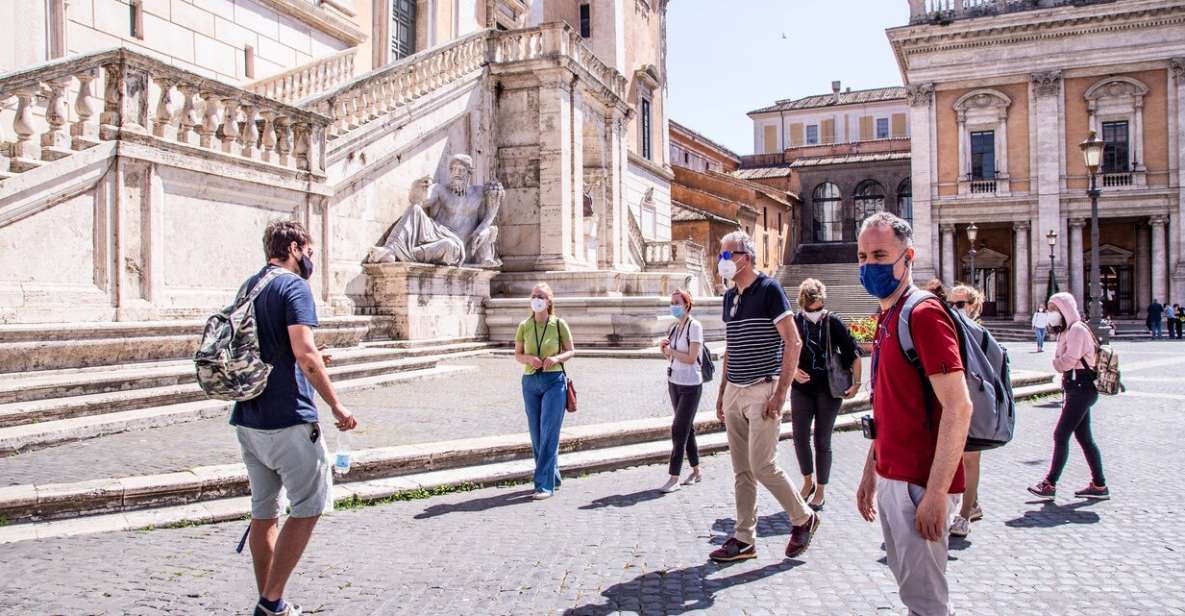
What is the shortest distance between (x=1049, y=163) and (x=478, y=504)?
136ft

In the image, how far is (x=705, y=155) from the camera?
61375mm

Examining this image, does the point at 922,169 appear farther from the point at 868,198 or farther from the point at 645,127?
the point at 868,198

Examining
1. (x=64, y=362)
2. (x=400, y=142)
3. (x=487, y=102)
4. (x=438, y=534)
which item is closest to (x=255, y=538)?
(x=438, y=534)

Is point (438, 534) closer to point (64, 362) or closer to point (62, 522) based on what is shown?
point (62, 522)

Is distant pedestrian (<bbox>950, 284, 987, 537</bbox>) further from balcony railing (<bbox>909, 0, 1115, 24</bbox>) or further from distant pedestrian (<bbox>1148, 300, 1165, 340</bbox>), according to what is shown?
balcony railing (<bbox>909, 0, 1115, 24</bbox>)

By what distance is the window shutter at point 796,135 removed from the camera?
71.2 metres

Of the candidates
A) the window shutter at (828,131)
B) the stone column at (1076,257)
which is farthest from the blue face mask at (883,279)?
the window shutter at (828,131)

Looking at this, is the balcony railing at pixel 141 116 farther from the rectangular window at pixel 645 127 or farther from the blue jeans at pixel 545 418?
the rectangular window at pixel 645 127

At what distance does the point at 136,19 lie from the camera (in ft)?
48.4

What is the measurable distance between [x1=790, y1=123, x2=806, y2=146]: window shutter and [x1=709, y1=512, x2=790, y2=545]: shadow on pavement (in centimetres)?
6892

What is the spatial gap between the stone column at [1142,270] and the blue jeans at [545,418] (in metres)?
42.2

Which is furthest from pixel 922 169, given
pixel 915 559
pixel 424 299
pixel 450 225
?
pixel 915 559

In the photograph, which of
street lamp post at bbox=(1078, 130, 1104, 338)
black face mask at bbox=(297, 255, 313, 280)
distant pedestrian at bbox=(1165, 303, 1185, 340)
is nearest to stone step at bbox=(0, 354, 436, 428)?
black face mask at bbox=(297, 255, 313, 280)

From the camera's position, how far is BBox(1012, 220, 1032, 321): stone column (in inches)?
1589
